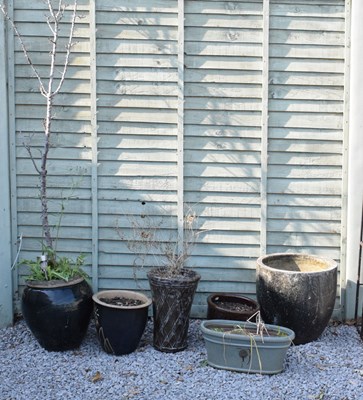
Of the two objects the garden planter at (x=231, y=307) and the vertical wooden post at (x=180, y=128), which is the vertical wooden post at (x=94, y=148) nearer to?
the vertical wooden post at (x=180, y=128)

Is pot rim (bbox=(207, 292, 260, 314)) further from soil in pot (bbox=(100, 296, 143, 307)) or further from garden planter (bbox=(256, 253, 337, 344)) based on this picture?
soil in pot (bbox=(100, 296, 143, 307))

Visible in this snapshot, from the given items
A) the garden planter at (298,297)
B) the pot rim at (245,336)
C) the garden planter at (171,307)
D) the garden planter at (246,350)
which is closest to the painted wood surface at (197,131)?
the garden planter at (298,297)

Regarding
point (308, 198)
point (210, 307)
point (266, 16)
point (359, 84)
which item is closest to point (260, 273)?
point (210, 307)

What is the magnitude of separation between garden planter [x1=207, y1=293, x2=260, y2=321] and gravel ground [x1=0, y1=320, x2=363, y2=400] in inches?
10.0

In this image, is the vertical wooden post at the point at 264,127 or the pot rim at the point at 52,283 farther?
the vertical wooden post at the point at 264,127

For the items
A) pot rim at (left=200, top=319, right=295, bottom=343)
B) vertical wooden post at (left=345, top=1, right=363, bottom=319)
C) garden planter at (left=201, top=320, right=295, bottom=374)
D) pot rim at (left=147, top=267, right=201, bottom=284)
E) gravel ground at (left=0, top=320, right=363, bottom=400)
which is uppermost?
vertical wooden post at (left=345, top=1, right=363, bottom=319)

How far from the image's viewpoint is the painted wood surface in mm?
5016

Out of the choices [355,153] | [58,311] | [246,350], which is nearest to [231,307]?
[246,350]

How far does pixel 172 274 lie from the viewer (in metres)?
4.66

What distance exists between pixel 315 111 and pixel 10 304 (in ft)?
9.36

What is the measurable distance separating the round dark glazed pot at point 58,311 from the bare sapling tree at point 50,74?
14.2 inches

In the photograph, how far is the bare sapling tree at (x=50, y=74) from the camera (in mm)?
4719

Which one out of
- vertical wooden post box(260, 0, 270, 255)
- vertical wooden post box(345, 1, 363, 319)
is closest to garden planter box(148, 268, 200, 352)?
vertical wooden post box(260, 0, 270, 255)

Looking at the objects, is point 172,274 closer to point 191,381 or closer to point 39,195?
point 191,381
